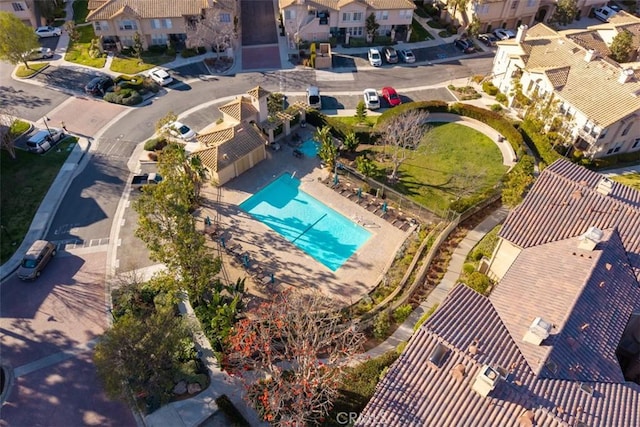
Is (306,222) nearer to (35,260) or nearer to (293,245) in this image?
(293,245)

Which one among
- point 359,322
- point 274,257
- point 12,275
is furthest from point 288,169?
point 12,275

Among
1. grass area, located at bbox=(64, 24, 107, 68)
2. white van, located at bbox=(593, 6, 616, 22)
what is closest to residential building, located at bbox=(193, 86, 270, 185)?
grass area, located at bbox=(64, 24, 107, 68)

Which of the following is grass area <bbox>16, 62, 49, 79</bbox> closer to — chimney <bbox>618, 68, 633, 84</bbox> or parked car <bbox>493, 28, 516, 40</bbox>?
parked car <bbox>493, 28, 516, 40</bbox>

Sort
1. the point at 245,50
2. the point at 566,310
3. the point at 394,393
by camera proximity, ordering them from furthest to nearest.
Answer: the point at 245,50, the point at 566,310, the point at 394,393

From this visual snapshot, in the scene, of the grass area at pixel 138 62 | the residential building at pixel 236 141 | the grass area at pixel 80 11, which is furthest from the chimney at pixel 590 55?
the grass area at pixel 80 11

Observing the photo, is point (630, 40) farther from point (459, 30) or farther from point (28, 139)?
point (28, 139)

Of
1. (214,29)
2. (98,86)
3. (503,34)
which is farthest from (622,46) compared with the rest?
(98,86)
